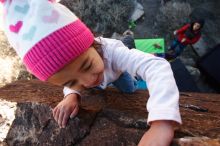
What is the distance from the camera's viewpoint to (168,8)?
452 cm

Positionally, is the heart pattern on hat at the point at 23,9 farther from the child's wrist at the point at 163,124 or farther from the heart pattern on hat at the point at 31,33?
the child's wrist at the point at 163,124

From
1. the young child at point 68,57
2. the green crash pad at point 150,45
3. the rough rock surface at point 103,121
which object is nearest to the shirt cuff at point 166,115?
the young child at point 68,57

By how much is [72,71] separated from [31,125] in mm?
510

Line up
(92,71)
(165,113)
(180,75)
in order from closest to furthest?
(165,113)
(92,71)
(180,75)

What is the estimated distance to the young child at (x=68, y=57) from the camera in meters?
1.18

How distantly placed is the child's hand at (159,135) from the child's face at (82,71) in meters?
0.29

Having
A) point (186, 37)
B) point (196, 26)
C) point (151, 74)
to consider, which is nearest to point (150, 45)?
point (186, 37)

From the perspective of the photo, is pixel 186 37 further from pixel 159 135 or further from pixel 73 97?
pixel 159 135

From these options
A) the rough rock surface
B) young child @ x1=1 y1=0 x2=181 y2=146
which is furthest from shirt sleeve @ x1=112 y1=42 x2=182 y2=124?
the rough rock surface

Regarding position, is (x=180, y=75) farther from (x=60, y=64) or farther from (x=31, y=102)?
(x=60, y=64)

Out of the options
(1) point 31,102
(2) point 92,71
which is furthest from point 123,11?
(2) point 92,71

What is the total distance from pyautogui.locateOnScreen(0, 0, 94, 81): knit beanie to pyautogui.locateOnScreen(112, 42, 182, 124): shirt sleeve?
22cm

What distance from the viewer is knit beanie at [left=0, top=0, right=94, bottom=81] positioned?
1.21 metres

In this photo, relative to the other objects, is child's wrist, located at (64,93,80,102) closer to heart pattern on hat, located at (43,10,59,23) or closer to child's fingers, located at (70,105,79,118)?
child's fingers, located at (70,105,79,118)
